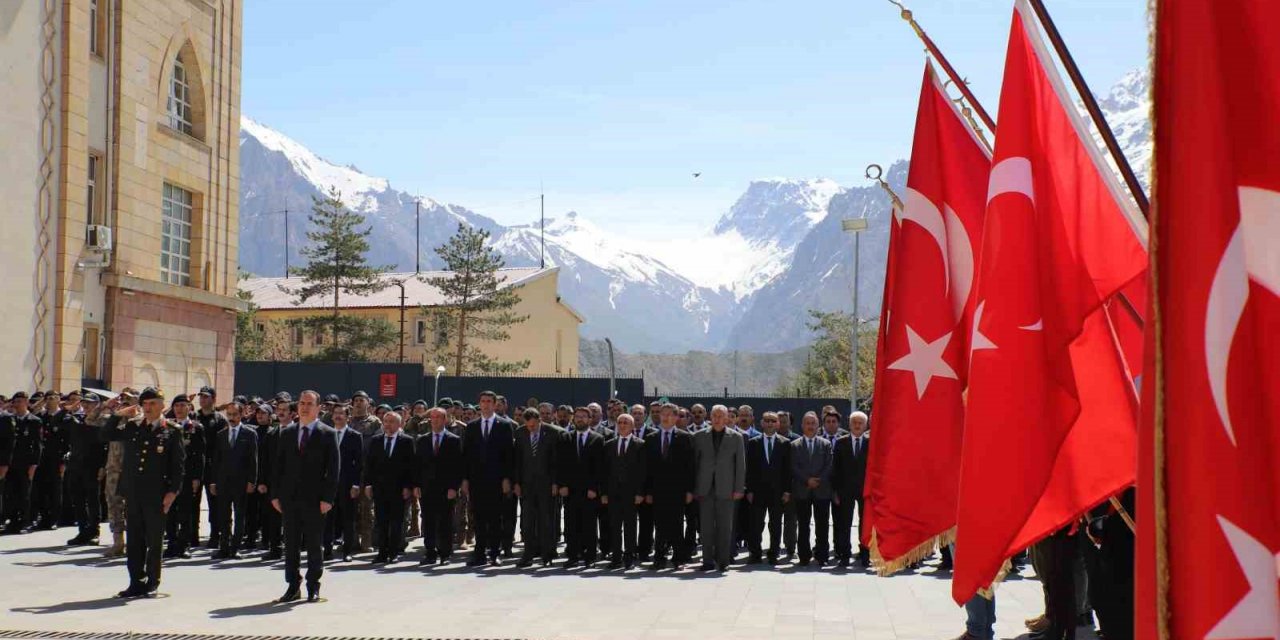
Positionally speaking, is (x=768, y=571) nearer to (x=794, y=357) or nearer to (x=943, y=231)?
(x=943, y=231)

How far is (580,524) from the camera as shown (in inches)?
675

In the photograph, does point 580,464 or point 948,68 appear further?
point 580,464

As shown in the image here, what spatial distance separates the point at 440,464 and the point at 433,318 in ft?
174

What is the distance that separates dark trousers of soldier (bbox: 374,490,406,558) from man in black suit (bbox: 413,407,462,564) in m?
0.29

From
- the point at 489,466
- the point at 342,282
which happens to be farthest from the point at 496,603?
the point at 342,282

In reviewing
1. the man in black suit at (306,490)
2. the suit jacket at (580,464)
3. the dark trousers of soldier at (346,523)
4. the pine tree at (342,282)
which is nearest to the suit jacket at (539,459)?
the suit jacket at (580,464)

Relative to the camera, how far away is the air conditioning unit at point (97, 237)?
27094 mm

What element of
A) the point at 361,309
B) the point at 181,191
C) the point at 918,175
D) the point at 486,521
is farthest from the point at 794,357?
the point at 918,175

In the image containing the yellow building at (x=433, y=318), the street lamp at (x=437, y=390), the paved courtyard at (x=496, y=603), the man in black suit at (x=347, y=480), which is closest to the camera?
the paved courtyard at (x=496, y=603)

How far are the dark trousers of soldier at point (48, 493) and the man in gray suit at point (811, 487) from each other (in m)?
11.4

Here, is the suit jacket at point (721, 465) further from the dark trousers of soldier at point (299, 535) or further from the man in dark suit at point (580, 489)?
the dark trousers of soldier at point (299, 535)

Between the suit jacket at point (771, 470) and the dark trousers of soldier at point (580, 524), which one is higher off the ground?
the suit jacket at point (771, 470)

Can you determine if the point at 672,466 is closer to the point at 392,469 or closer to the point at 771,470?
the point at 771,470

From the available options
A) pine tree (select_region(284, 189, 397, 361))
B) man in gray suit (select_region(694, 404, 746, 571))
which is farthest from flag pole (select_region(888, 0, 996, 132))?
pine tree (select_region(284, 189, 397, 361))
